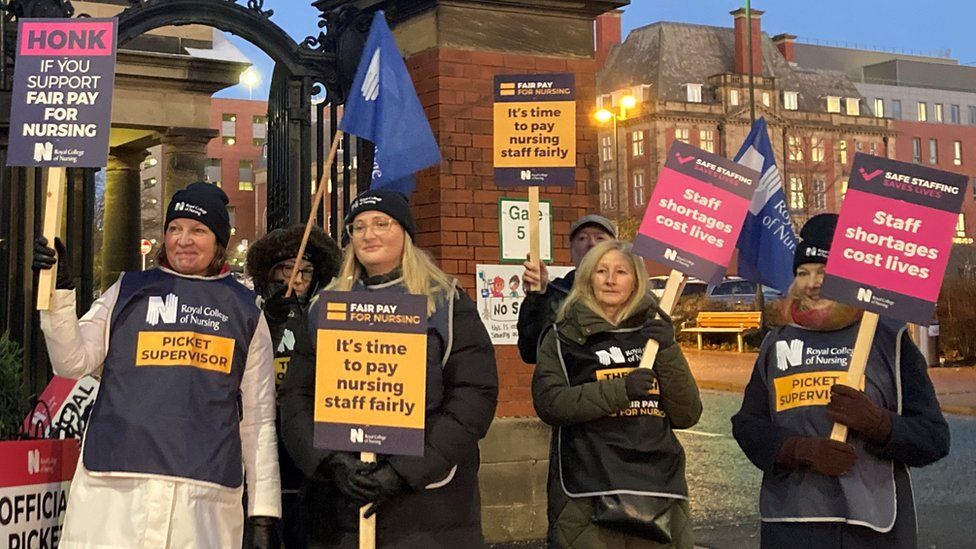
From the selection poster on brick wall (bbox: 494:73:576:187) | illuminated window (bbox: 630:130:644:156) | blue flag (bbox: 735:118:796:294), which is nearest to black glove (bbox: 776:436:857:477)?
poster on brick wall (bbox: 494:73:576:187)

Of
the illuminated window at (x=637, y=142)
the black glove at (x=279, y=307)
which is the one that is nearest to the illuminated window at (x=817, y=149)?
the illuminated window at (x=637, y=142)

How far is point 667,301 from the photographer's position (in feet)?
16.6

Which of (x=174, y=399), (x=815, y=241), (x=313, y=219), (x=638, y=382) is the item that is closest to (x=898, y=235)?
(x=815, y=241)

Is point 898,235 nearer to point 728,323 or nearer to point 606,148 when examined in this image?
point 728,323

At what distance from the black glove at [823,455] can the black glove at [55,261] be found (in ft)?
8.48

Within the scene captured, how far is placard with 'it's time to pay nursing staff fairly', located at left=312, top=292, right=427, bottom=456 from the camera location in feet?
13.9

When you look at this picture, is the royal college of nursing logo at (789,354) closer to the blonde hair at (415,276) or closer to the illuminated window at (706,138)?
the blonde hair at (415,276)

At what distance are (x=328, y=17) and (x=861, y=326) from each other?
541cm

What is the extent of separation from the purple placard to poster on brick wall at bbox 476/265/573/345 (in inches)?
142

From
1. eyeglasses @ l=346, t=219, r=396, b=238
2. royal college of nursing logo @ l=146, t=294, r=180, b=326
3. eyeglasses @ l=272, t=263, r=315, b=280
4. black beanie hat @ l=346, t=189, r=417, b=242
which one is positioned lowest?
royal college of nursing logo @ l=146, t=294, r=180, b=326

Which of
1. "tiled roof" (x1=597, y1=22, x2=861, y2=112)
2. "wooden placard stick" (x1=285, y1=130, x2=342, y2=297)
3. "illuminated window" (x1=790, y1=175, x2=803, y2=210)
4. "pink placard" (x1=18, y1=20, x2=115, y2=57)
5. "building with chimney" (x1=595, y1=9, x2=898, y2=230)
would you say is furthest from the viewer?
"tiled roof" (x1=597, y1=22, x2=861, y2=112)

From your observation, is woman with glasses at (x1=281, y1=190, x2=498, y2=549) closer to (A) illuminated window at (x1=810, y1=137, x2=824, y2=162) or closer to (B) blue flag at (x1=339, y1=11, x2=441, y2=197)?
(B) blue flag at (x1=339, y1=11, x2=441, y2=197)

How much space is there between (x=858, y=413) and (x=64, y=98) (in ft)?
10.6

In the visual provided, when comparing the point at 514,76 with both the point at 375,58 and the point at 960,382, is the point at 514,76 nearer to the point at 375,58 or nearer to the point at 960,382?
the point at 375,58
